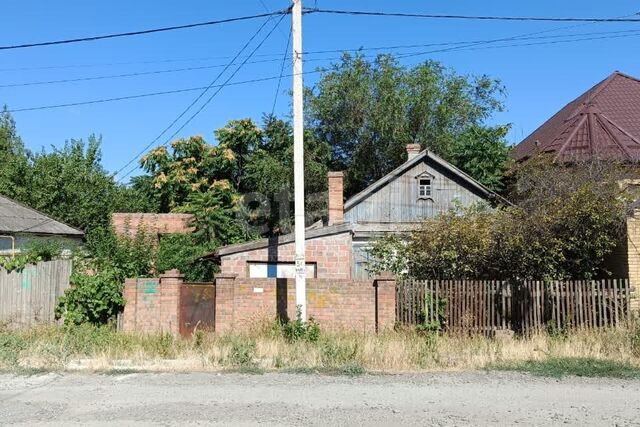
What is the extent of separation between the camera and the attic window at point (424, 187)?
22.9 m

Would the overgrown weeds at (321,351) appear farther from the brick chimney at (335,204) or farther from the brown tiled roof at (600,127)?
the brown tiled roof at (600,127)

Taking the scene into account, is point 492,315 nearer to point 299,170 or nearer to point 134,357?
point 299,170

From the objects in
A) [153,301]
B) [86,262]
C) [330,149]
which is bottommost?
[153,301]

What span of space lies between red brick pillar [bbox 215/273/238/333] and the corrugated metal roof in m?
11.0

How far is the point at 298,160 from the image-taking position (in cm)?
1138

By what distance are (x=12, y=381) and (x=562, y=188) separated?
461 inches

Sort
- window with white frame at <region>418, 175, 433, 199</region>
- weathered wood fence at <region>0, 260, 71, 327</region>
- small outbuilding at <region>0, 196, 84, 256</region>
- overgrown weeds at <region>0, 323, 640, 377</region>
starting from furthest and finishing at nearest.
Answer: window with white frame at <region>418, 175, 433, 199</region>, small outbuilding at <region>0, 196, 84, 256</region>, weathered wood fence at <region>0, 260, 71, 327</region>, overgrown weeds at <region>0, 323, 640, 377</region>

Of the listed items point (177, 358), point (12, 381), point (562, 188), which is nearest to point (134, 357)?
point (177, 358)

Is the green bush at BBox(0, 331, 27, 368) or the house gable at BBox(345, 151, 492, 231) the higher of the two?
the house gable at BBox(345, 151, 492, 231)

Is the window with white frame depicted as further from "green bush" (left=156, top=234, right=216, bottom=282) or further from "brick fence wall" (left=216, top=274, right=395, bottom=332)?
"brick fence wall" (left=216, top=274, right=395, bottom=332)

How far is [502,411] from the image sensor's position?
6.48 m

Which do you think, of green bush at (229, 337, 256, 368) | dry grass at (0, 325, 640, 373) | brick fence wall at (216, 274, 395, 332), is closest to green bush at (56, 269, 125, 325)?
dry grass at (0, 325, 640, 373)

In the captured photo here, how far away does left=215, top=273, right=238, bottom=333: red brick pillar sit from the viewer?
41.0ft

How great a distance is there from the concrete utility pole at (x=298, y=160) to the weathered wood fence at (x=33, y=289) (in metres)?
5.48
